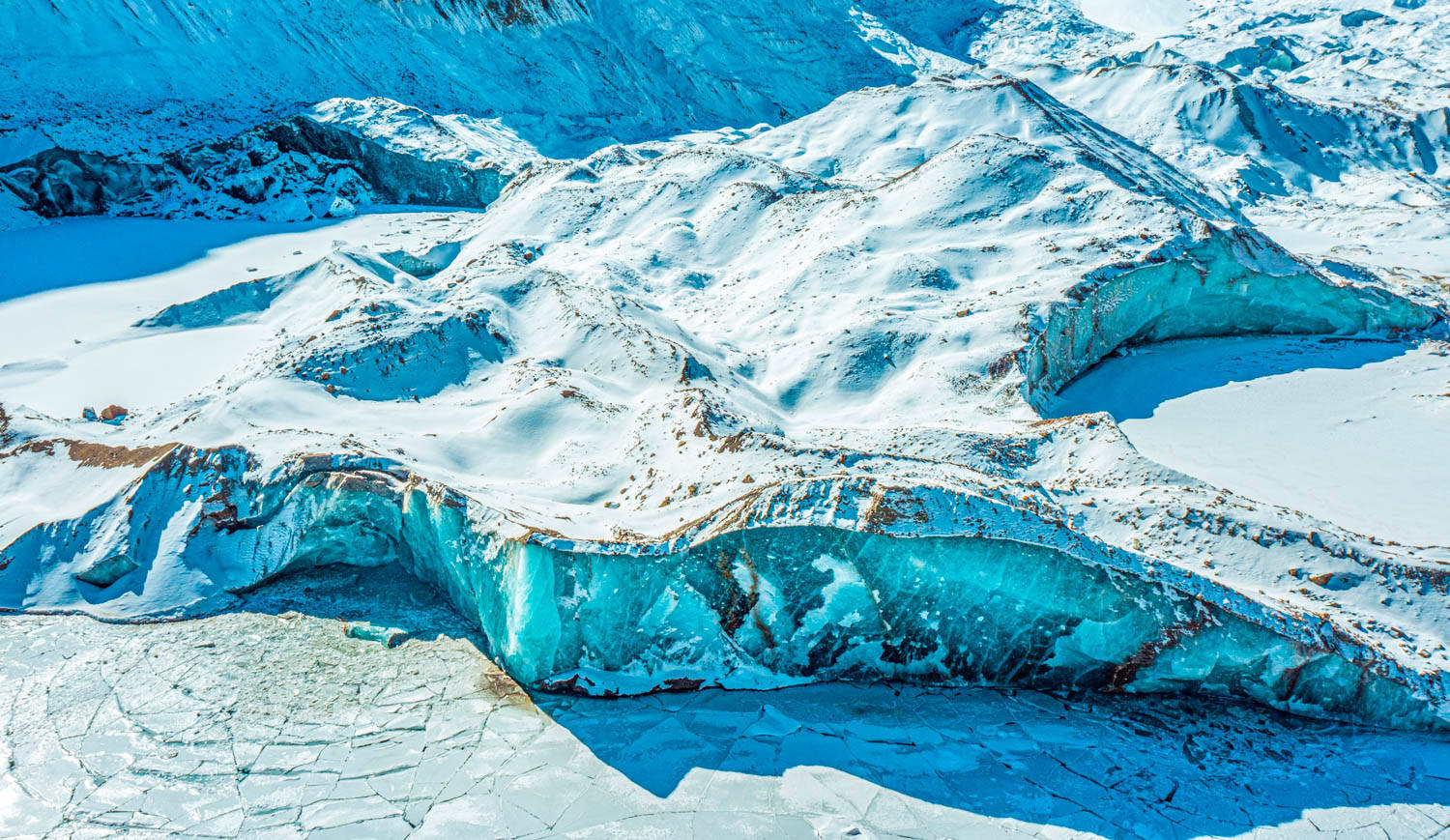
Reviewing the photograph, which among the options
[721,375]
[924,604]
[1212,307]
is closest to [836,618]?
[924,604]

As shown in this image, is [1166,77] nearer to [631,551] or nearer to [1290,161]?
[1290,161]

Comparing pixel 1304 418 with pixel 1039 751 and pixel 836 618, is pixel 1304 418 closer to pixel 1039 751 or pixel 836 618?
pixel 1039 751

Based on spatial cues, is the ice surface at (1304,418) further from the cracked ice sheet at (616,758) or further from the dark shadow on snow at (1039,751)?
the cracked ice sheet at (616,758)

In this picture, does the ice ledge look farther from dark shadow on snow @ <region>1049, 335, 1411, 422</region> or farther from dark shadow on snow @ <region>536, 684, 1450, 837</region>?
dark shadow on snow @ <region>1049, 335, 1411, 422</region>

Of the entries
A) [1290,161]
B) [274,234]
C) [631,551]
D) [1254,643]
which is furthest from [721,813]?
[1290,161]

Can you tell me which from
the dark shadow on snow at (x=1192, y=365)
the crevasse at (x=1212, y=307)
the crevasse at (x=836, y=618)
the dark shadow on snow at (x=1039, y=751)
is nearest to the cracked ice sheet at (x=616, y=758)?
the dark shadow on snow at (x=1039, y=751)

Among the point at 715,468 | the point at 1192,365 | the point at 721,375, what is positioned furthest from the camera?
the point at 1192,365

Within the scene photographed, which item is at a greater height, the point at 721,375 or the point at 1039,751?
the point at 721,375
